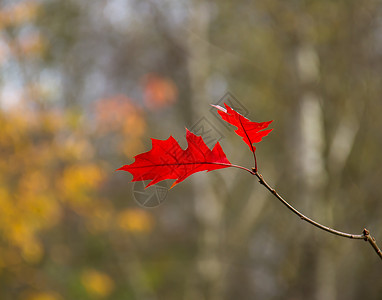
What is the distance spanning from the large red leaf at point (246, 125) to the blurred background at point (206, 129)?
208 mm

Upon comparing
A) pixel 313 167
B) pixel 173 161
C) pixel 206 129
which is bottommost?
pixel 173 161

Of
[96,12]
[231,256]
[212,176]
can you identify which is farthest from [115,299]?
[96,12]

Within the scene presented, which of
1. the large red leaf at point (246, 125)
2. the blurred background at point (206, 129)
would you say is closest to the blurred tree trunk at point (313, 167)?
the blurred background at point (206, 129)

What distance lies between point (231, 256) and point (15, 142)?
7.73 feet

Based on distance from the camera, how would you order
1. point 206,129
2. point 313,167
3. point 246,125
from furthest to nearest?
point 313,167 < point 206,129 < point 246,125

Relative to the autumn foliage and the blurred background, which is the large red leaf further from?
the blurred background

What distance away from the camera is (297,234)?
244 cm

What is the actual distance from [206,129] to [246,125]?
0.74 meters

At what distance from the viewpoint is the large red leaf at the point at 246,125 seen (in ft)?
1.67

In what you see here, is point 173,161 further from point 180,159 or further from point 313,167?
point 313,167

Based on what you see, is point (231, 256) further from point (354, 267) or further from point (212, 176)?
point (354, 267)

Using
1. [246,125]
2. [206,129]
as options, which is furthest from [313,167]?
[246,125]

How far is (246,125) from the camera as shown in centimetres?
52

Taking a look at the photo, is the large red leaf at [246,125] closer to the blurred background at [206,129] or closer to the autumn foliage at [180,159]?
the autumn foliage at [180,159]
